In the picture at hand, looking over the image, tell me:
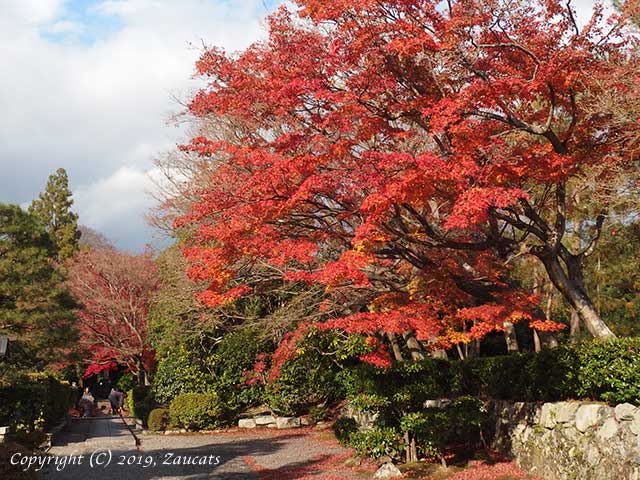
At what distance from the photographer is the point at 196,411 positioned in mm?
17078

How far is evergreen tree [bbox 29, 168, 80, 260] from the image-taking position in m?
39.5

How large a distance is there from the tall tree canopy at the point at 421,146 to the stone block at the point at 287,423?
7465 millimetres

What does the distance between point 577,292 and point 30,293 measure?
12.8 meters

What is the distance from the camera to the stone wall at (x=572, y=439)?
7.35 meters

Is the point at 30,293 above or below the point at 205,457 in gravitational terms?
above

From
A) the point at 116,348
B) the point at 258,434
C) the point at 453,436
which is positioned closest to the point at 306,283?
the point at 258,434

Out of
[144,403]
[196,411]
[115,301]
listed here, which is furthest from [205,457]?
[115,301]

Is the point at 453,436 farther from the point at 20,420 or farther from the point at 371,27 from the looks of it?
the point at 20,420

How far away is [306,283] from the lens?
54.2ft

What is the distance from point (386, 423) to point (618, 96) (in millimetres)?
6498

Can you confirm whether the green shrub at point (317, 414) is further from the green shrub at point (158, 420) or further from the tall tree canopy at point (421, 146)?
the tall tree canopy at point (421, 146)

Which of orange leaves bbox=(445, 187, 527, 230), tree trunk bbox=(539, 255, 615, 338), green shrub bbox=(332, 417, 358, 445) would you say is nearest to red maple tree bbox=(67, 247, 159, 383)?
green shrub bbox=(332, 417, 358, 445)

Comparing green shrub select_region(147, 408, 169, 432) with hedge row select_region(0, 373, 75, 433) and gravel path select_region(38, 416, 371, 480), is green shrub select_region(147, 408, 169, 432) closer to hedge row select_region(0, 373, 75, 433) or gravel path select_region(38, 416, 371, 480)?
gravel path select_region(38, 416, 371, 480)

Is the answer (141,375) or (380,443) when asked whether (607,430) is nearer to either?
(380,443)
